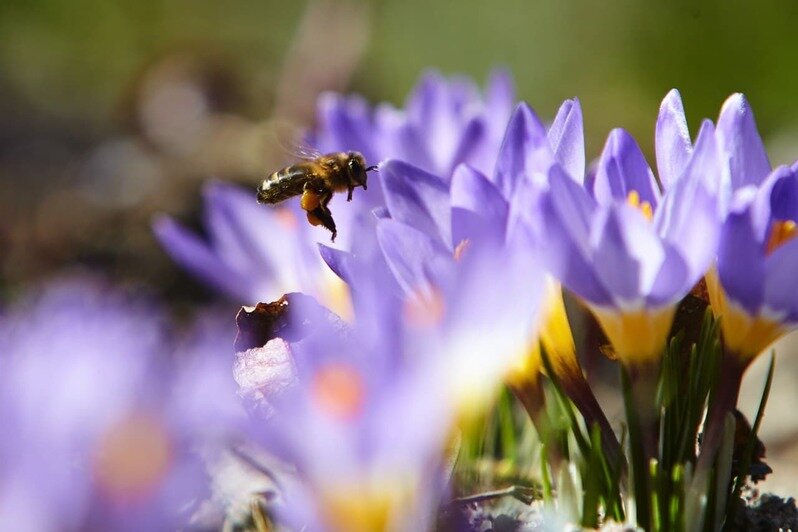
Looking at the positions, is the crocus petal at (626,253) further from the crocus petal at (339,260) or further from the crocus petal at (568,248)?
the crocus petal at (339,260)

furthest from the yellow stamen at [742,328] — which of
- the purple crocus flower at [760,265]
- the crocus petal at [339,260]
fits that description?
the crocus petal at [339,260]

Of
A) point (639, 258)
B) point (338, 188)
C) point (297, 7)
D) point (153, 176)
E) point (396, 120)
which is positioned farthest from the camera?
point (297, 7)

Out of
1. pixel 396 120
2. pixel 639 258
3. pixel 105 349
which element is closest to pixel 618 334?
pixel 639 258

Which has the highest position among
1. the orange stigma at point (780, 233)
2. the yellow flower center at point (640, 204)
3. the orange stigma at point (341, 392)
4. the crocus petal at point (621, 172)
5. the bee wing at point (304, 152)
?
the bee wing at point (304, 152)

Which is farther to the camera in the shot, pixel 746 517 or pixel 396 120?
pixel 396 120

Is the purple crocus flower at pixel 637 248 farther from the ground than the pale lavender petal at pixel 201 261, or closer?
closer

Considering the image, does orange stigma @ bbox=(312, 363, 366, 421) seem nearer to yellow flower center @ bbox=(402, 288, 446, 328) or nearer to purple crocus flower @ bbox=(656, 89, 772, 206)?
yellow flower center @ bbox=(402, 288, 446, 328)

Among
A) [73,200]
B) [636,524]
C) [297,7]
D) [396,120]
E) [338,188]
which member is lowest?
[636,524]

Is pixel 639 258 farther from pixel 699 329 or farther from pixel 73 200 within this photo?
pixel 73 200
